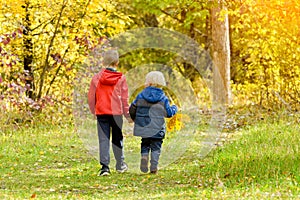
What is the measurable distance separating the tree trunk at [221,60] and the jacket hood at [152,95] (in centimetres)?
1018

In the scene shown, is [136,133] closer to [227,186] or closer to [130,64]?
[227,186]

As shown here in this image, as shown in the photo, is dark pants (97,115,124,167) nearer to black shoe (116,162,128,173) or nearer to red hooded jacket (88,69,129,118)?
red hooded jacket (88,69,129,118)

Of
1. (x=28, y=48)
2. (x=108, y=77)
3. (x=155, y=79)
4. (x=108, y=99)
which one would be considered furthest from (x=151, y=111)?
(x=28, y=48)

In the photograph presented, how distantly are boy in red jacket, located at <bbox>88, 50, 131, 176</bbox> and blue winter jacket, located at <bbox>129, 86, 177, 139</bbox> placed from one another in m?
0.19

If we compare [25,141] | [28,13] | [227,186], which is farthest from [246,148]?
[28,13]

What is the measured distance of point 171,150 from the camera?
487 inches

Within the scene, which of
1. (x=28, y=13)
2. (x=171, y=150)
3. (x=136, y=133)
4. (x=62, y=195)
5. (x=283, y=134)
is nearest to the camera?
(x=62, y=195)

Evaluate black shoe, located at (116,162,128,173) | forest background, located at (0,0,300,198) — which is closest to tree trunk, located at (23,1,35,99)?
forest background, located at (0,0,300,198)

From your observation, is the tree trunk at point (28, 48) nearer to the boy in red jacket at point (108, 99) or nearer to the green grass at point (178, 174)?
the green grass at point (178, 174)

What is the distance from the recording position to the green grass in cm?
740

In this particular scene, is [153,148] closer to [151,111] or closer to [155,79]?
[151,111]

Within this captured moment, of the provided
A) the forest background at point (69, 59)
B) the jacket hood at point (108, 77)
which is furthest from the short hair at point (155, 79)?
the forest background at point (69, 59)

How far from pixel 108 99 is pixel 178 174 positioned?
5.08 feet

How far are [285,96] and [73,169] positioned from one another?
7.53 metres
